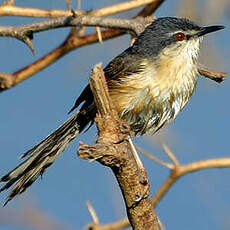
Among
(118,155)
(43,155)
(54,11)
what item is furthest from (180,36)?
(118,155)

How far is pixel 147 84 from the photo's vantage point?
4414 mm

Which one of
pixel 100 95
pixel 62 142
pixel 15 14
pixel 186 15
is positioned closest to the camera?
pixel 100 95

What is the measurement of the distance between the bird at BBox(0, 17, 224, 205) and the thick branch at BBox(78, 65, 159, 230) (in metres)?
1.10

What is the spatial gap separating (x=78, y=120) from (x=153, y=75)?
0.74 meters

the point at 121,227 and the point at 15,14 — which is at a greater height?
the point at 15,14

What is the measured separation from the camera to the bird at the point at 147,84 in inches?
173

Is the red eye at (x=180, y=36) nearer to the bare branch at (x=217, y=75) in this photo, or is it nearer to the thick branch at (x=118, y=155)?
the bare branch at (x=217, y=75)

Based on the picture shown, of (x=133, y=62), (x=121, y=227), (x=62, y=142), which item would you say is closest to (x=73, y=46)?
(x=133, y=62)

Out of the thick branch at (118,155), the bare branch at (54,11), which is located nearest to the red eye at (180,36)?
the bare branch at (54,11)

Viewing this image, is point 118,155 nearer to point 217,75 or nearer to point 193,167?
point 193,167

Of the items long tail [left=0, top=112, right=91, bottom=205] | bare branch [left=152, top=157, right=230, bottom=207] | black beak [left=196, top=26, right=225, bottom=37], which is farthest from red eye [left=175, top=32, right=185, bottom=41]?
bare branch [left=152, top=157, right=230, bottom=207]

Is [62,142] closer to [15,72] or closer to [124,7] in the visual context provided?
[15,72]

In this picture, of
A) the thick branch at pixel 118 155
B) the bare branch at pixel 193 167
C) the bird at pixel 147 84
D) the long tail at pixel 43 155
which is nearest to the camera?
the thick branch at pixel 118 155

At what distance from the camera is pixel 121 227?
4109mm
